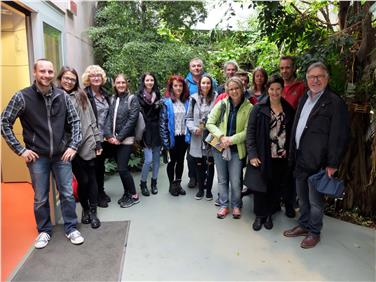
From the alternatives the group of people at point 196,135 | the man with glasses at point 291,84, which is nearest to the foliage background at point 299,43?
the man with glasses at point 291,84

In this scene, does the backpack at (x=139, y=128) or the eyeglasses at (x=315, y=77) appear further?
the backpack at (x=139, y=128)

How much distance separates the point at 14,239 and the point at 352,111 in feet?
12.5

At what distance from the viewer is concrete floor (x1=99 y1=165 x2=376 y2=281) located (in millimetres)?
2811

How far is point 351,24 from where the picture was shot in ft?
11.9

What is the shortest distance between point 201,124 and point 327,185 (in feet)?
5.78

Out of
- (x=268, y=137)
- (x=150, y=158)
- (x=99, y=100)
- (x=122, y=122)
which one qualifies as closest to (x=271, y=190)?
(x=268, y=137)

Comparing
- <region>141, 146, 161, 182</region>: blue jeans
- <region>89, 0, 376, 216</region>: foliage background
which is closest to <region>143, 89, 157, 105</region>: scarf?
<region>141, 146, 161, 182</region>: blue jeans

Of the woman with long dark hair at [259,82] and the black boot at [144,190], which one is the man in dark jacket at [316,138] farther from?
the black boot at [144,190]

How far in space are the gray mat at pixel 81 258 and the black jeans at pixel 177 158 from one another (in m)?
1.28

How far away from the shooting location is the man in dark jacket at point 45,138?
9.87 feet

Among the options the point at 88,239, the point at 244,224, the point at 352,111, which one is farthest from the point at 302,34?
the point at 88,239

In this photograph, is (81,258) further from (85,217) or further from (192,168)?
(192,168)

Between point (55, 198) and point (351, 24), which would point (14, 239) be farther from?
point (351, 24)

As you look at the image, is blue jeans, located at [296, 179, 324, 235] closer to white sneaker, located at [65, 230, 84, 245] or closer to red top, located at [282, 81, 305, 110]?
red top, located at [282, 81, 305, 110]
